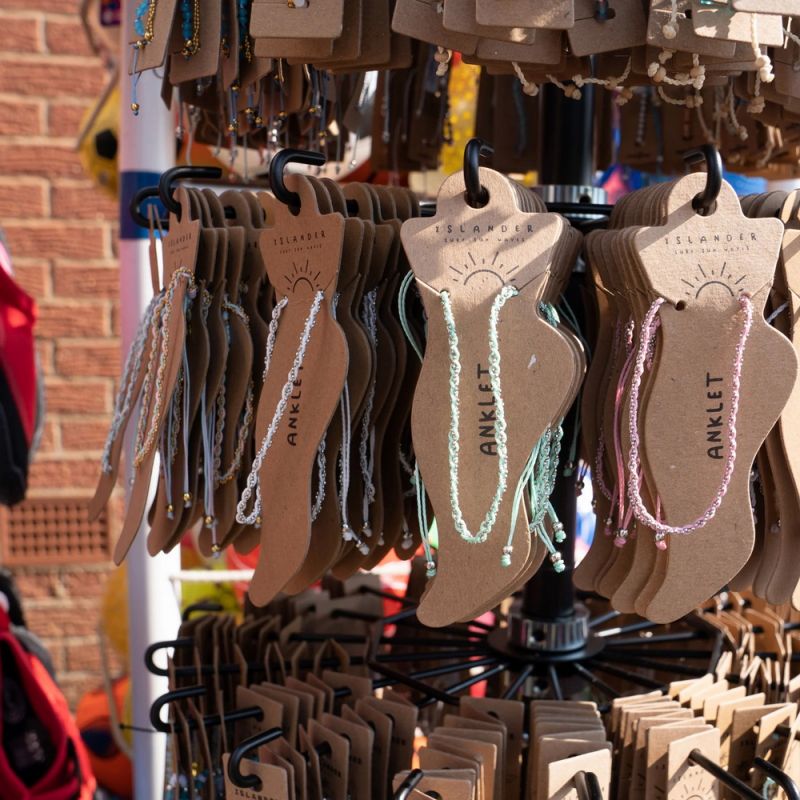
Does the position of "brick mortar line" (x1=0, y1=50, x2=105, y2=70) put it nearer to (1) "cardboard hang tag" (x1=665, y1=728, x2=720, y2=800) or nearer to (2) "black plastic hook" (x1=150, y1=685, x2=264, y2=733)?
(2) "black plastic hook" (x1=150, y1=685, x2=264, y2=733)

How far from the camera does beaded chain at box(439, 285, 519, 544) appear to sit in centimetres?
43

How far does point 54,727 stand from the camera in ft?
2.99

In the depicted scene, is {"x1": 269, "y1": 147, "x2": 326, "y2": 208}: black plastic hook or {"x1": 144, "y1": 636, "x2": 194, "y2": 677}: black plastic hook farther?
{"x1": 144, "y1": 636, "x2": 194, "y2": 677}: black plastic hook

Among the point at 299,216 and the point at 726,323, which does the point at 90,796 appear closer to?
the point at 299,216

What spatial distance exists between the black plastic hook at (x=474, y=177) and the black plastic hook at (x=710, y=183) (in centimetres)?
10

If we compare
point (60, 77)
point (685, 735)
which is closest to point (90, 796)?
point (685, 735)

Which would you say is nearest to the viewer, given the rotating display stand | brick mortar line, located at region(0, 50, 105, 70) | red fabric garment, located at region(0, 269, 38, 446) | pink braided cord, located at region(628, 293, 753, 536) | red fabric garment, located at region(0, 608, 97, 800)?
pink braided cord, located at region(628, 293, 753, 536)

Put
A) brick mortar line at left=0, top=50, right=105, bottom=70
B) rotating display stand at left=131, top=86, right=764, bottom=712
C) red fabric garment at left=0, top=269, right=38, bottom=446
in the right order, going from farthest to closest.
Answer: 1. brick mortar line at left=0, top=50, right=105, bottom=70
2. red fabric garment at left=0, top=269, right=38, bottom=446
3. rotating display stand at left=131, top=86, right=764, bottom=712

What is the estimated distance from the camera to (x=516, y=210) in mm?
440

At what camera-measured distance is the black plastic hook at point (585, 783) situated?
473 millimetres

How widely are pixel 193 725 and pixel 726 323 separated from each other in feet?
1.42

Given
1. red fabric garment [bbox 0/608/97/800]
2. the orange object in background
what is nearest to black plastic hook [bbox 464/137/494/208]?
red fabric garment [bbox 0/608/97/800]

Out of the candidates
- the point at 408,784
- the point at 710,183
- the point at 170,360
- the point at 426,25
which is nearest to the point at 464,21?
the point at 426,25

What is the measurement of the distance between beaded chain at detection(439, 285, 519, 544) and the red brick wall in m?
1.44
